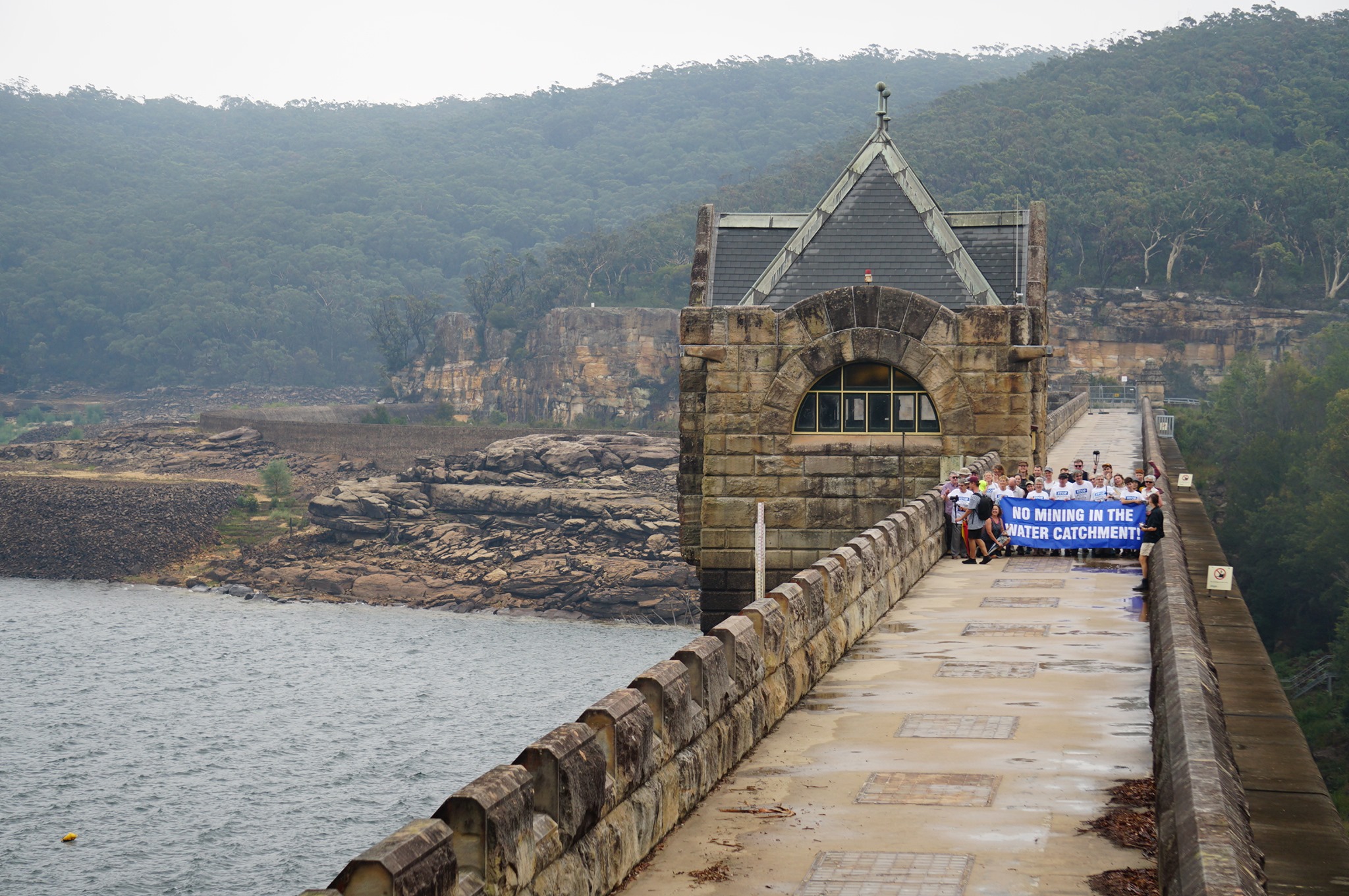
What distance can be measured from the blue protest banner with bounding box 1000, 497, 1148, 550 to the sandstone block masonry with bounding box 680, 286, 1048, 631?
1820 mm

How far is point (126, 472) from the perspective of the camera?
124 meters

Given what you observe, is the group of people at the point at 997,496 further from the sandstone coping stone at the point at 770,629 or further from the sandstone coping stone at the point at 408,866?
the sandstone coping stone at the point at 408,866

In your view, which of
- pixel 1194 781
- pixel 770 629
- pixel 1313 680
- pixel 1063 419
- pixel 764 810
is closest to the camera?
pixel 1194 781

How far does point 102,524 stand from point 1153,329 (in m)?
81.0

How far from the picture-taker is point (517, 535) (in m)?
104

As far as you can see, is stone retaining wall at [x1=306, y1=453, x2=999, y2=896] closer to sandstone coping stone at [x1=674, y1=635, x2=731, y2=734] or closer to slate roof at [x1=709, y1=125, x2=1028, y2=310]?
sandstone coping stone at [x1=674, y1=635, x2=731, y2=734]

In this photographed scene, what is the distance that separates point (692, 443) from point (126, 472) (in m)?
107

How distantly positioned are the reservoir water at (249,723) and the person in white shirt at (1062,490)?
85.5 ft

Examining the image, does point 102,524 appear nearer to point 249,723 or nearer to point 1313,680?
point 249,723

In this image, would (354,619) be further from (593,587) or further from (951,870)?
(951,870)

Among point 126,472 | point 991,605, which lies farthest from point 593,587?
point 991,605

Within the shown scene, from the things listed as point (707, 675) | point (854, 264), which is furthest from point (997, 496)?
point (707, 675)

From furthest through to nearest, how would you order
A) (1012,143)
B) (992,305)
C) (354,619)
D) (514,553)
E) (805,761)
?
(1012,143), (514,553), (354,619), (992,305), (805,761)

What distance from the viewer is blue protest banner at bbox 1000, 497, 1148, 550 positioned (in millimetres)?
23547
